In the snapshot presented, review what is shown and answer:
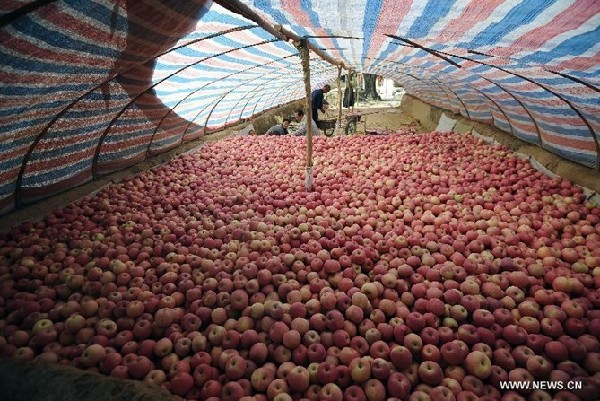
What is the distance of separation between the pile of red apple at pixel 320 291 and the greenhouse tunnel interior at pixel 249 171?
0.03 m

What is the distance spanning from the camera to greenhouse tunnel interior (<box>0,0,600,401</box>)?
7.57 feet

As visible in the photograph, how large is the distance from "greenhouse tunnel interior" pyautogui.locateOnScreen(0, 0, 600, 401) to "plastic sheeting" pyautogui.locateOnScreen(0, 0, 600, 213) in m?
0.03

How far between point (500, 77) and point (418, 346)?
4.73m

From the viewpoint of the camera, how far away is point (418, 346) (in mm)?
2271

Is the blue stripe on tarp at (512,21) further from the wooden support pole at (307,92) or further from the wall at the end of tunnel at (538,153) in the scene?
the wall at the end of tunnel at (538,153)

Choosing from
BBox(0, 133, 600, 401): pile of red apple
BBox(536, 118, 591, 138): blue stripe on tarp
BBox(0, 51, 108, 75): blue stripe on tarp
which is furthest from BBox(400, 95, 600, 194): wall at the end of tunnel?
BBox(0, 51, 108, 75): blue stripe on tarp

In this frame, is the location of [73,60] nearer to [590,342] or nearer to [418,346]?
[418,346]

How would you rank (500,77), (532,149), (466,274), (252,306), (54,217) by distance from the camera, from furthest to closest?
(532,149) → (500,77) → (54,217) → (466,274) → (252,306)

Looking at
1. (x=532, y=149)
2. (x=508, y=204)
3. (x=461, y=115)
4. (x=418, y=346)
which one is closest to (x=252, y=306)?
(x=418, y=346)

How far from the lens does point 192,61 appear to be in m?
5.02

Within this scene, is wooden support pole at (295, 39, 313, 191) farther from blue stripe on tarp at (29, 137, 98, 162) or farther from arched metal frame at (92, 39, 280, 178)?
blue stripe on tarp at (29, 137, 98, 162)

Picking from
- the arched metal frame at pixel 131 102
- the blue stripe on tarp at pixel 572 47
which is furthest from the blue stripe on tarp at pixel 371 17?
the arched metal frame at pixel 131 102

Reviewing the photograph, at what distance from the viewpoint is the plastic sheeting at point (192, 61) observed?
7.68 ft

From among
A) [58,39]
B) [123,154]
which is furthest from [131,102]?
[58,39]
